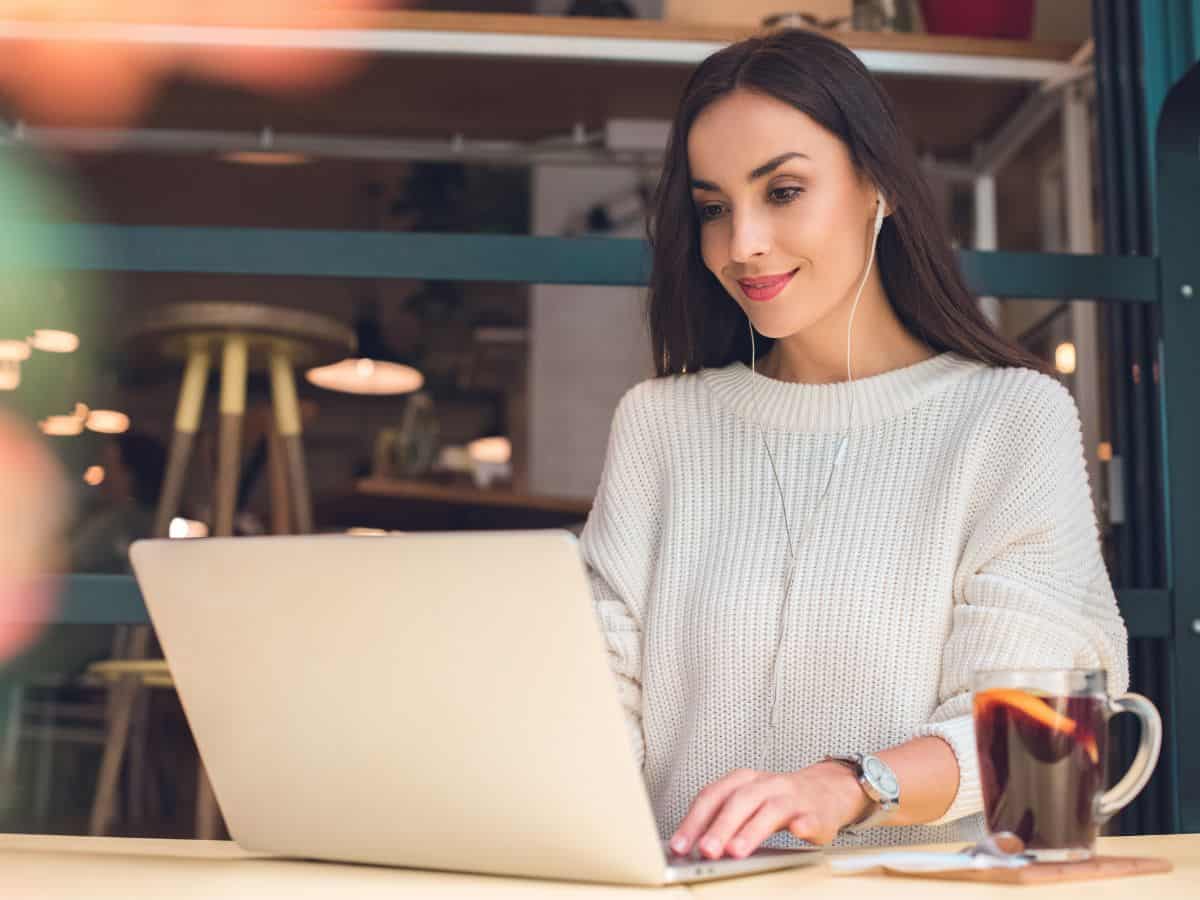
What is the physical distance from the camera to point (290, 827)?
89 centimetres

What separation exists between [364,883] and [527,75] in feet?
6.42

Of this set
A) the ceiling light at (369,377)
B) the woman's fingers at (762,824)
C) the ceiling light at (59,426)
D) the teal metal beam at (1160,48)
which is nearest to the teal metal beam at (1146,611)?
the teal metal beam at (1160,48)

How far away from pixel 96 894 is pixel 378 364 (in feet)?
15.5

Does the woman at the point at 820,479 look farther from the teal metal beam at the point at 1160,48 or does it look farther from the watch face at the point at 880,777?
the teal metal beam at the point at 1160,48

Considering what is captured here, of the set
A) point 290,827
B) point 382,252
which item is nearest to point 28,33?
point 382,252

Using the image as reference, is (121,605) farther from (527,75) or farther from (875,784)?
(527,75)

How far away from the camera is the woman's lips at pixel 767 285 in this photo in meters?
1.49

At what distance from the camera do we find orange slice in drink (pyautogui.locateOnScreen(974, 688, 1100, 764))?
2.54 feet

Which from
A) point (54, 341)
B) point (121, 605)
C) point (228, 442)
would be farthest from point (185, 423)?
point (54, 341)

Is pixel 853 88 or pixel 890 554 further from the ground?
pixel 853 88

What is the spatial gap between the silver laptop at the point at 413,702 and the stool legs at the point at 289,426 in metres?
1.96

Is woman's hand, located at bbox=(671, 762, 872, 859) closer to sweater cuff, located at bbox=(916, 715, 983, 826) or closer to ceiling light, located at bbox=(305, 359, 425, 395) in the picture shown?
sweater cuff, located at bbox=(916, 715, 983, 826)

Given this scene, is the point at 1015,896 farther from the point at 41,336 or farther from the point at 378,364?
the point at 378,364

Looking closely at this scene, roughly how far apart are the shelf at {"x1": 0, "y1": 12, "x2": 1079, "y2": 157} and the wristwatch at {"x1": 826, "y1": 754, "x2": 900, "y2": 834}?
136 centimetres
